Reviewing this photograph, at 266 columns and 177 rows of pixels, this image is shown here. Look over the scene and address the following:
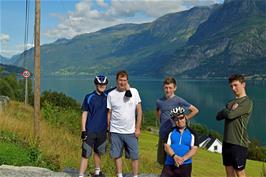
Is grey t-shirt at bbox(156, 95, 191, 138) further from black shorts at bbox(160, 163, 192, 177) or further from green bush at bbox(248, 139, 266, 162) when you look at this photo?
green bush at bbox(248, 139, 266, 162)

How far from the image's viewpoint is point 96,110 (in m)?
6.89

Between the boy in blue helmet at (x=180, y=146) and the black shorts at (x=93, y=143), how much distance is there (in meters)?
A: 1.62

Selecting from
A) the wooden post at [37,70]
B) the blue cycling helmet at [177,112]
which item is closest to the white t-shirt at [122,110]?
the blue cycling helmet at [177,112]

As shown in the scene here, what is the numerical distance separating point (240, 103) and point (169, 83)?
1145mm

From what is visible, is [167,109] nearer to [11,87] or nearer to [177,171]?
[177,171]

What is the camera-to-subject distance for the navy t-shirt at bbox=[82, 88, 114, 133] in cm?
689

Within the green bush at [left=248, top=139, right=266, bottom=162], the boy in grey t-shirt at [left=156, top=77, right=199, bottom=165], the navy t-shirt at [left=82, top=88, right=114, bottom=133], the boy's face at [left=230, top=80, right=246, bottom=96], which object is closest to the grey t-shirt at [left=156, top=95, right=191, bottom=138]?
the boy in grey t-shirt at [left=156, top=77, right=199, bottom=165]

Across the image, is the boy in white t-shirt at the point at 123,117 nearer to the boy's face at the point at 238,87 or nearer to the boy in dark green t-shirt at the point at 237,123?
the boy in dark green t-shirt at the point at 237,123

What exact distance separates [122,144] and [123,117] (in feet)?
1.70

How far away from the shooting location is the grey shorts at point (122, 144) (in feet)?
22.3

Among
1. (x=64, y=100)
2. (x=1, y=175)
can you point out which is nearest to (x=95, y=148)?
(x=1, y=175)

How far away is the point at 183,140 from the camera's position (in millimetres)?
5789

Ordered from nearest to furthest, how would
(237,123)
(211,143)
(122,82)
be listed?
(237,123)
(122,82)
(211,143)

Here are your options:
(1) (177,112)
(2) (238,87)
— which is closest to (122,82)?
(1) (177,112)
